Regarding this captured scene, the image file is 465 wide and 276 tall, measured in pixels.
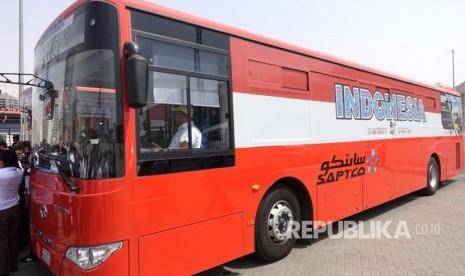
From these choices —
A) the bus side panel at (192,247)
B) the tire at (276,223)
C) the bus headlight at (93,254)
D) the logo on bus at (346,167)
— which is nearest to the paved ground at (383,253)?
the tire at (276,223)

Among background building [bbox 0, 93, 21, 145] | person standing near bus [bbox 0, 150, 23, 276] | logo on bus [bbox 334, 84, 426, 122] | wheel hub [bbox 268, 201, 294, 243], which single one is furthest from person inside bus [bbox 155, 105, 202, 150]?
background building [bbox 0, 93, 21, 145]

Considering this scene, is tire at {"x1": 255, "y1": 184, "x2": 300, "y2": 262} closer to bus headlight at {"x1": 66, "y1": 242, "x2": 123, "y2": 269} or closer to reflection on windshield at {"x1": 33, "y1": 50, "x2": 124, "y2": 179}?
bus headlight at {"x1": 66, "y1": 242, "x2": 123, "y2": 269}

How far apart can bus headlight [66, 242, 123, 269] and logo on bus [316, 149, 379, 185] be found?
3359mm

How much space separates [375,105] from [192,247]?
5.00 m

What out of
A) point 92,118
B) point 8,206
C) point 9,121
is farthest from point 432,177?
point 9,121

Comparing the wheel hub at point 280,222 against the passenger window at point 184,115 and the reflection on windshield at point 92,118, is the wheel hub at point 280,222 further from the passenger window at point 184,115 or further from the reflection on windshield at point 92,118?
the reflection on windshield at point 92,118

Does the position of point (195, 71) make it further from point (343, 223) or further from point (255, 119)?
point (343, 223)

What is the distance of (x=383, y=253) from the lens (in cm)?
562

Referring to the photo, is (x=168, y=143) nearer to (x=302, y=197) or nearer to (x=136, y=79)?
(x=136, y=79)

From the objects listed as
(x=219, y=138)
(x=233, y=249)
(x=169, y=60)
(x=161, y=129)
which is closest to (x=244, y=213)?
(x=233, y=249)

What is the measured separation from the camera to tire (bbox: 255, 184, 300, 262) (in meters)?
4.99

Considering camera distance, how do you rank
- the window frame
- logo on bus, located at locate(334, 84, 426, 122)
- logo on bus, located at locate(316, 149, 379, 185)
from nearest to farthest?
1. the window frame
2. logo on bus, located at locate(316, 149, 379, 185)
3. logo on bus, located at locate(334, 84, 426, 122)

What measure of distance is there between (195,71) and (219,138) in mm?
791

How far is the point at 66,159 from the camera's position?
3.64 m
